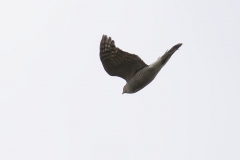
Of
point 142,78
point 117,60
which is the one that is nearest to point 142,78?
point 142,78

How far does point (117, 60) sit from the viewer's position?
9.68m

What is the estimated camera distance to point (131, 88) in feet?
31.0

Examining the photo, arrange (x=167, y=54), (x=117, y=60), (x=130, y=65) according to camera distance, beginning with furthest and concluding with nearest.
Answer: (x=130, y=65) < (x=117, y=60) < (x=167, y=54)

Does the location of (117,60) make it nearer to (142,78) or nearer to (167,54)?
(142,78)

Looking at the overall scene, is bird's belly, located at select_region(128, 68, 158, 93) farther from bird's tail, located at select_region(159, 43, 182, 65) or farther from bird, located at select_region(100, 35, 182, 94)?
bird's tail, located at select_region(159, 43, 182, 65)

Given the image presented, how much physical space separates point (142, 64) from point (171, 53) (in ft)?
3.22

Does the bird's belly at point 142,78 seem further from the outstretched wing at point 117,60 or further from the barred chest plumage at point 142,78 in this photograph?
the outstretched wing at point 117,60

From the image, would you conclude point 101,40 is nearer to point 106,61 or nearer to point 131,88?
point 106,61

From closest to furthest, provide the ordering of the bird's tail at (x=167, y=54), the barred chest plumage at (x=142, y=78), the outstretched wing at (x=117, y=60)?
1. the bird's tail at (x=167, y=54)
2. the barred chest plumage at (x=142, y=78)
3. the outstretched wing at (x=117, y=60)

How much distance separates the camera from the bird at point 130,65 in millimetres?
9242

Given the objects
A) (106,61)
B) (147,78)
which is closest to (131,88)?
(147,78)

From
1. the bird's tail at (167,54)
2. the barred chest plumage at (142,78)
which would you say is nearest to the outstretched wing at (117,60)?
the barred chest plumage at (142,78)

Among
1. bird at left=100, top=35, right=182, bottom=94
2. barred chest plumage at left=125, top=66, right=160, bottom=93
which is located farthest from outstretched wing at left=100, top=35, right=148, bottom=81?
barred chest plumage at left=125, top=66, right=160, bottom=93

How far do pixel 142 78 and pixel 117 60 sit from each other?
1022 millimetres
